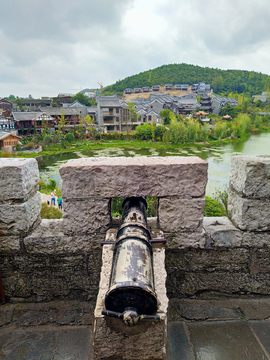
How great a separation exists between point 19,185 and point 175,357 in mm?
1691

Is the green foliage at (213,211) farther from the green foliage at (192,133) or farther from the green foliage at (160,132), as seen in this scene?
the green foliage at (160,132)

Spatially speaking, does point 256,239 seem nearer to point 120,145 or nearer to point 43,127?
point 120,145

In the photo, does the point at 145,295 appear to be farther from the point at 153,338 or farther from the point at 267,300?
the point at 267,300

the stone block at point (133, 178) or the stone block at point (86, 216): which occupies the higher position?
the stone block at point (133, 178)

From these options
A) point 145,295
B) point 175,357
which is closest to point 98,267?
point 175,357

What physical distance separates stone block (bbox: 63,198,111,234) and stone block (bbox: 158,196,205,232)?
0.47 meters

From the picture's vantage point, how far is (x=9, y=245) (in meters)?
2.17

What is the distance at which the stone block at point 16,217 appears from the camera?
2066mm

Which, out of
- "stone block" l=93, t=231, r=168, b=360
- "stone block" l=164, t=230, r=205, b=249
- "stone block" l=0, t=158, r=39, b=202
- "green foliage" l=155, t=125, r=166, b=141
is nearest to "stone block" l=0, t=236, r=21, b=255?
"stone block" l=0, t=158, r=39, b=202

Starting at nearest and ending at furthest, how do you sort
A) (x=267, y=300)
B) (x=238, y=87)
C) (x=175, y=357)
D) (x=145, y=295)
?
(x=145, y=295) < (x=175, y=357) < (x=267, y=300) < (x=238, y=87)

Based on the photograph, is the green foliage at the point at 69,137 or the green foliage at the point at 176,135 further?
the green foliage at the point at 176,135

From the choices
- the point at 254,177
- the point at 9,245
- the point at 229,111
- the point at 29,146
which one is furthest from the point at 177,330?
the point at 229,111

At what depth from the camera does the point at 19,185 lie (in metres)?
2.01

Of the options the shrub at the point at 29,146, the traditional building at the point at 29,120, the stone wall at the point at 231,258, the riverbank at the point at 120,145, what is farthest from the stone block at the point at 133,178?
the traditional building at the point at 29,120
